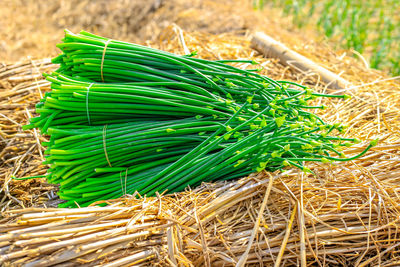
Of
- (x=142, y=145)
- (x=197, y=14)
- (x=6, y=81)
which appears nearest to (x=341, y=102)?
(x=142, y=145)

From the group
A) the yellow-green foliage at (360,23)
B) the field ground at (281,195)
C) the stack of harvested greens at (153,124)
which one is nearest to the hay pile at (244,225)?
the field ground at (281,195)

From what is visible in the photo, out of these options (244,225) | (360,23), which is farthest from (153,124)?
(360,23)

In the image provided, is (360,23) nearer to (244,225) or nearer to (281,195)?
(281,195)

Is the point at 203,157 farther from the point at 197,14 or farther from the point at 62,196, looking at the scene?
the point at 197,14

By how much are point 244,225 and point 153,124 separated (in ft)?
2.20

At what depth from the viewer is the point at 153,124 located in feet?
6.40

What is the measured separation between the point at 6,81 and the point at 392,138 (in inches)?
112

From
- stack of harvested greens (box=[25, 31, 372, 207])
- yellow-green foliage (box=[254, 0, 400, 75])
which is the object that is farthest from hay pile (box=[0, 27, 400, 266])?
yellow-green foliage (box=[254, 0, 400, 75])

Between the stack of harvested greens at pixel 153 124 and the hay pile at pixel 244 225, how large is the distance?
0.43 feet

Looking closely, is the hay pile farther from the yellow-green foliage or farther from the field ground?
the yellow-green foliage

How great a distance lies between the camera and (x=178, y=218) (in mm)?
1668

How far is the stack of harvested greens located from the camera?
1836mm

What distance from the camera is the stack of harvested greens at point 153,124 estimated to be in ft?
6.02

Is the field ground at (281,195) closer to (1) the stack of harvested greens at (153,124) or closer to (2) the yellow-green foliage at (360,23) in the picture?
(1) the stack of harvested greens at (153,124)
